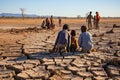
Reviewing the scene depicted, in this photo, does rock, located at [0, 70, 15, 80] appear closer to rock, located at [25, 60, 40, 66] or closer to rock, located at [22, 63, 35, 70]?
rock, located at [22, 63, 35, 70]

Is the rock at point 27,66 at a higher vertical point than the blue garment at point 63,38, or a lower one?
lower

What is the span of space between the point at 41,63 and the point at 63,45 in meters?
1.64

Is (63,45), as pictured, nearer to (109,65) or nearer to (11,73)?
(109,65)

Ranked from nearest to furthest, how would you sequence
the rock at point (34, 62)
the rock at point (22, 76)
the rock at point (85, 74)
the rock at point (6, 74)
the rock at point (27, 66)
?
the rock at point (22, 76), the rock at point (6, 74), the rock at point (85, 74), the rock at point (27, 66), the rock at point (34, 62)

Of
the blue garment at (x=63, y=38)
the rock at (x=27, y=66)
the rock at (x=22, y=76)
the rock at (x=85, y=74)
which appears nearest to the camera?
the rock at (x=22, y=76)

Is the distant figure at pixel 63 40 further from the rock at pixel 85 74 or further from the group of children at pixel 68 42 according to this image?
the rock at pixel 85 74

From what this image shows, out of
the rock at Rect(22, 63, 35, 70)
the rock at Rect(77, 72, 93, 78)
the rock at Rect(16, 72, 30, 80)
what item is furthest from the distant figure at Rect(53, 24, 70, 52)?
the rock at Rect(16, 72, 30, 80)

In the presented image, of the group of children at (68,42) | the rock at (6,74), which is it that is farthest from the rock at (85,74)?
the group of children at (68,42)

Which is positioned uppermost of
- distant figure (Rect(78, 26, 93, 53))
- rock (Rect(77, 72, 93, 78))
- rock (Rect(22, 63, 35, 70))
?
distant figure (Rect(78, 26, 93, 53))

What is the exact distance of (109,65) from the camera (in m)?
8.01

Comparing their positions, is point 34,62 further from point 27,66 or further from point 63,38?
point 63,38

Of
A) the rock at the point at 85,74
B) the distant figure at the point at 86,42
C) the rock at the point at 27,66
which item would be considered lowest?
the rock at the point at 85,74

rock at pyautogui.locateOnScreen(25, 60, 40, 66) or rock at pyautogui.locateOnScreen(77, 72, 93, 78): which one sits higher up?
rock at pyautogui.locateOnScreen(25, 60, 40, 66)

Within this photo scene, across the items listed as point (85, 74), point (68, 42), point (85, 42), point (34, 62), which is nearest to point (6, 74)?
point (34, 62)
